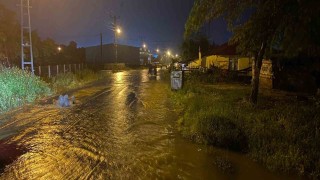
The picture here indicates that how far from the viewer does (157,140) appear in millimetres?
8188

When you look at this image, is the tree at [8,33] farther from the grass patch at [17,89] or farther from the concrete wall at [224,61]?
the concrete wall at [224,61]

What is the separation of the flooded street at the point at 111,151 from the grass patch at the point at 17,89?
6.61ft

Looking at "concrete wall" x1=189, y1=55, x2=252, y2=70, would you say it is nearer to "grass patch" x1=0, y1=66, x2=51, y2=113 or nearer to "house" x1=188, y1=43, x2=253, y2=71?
"house" x1=188, y1=43, x2=253, y2=71

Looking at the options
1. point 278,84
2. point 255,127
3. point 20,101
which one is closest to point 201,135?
point 255,127

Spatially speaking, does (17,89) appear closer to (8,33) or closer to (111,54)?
(8,33)

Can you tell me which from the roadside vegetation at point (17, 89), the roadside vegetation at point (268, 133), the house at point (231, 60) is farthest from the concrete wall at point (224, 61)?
the roadside vegetation at point (268, 133)

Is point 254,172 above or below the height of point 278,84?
below

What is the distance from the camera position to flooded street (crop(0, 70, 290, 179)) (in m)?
5.94

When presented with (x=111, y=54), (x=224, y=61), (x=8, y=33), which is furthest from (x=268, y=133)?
(x=111, y=54)

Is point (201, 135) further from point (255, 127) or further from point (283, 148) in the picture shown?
point (283, 148)

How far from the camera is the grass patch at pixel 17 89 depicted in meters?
13.1

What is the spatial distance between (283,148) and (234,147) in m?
1.15

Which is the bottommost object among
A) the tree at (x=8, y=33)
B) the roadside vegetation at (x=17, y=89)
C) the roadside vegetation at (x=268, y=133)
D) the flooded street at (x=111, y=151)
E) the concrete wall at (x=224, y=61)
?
the flooded street at (x=111, y=151)

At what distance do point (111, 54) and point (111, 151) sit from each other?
72405 mm
